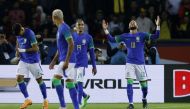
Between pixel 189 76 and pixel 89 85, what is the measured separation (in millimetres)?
2999

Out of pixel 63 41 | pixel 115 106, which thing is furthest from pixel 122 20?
pixel 63 41

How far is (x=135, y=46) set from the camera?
67.7 feet

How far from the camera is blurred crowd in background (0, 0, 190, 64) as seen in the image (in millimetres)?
26422

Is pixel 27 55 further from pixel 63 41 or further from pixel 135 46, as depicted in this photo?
pixel 135 46

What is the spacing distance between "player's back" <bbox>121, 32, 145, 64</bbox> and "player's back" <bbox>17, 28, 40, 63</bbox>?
8.34 feet

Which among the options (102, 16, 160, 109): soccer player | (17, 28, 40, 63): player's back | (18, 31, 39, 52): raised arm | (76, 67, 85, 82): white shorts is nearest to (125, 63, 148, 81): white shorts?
(102, 16, 160, 109): soccer player

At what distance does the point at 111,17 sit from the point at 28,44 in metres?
7.72

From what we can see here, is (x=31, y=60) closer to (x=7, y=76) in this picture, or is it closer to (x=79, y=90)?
(x=79, y=90)

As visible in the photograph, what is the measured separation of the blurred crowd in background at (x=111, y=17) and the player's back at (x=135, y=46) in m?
5.19

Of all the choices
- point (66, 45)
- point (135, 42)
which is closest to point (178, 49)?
point (135, 42)

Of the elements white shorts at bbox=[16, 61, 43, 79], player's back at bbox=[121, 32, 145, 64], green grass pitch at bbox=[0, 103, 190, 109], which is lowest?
green grass pitch at bbox=[0, 103, 190, 109]

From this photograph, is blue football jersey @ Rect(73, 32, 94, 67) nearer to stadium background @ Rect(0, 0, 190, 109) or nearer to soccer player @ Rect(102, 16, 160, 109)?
soccer player @ Rect(102, 16, 160, 109)

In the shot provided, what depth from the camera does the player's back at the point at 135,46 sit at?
67.5ft

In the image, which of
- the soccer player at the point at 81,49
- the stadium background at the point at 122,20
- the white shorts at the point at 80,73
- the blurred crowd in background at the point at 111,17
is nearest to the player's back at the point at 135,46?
the soccer player at the point at 81,49
